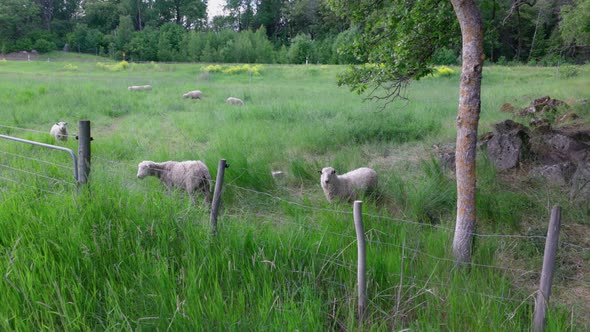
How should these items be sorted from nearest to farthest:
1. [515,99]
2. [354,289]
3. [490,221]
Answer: [354,289]
[490,221]
[515,99]

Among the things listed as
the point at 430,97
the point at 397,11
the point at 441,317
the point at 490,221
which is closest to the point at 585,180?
the point at 490,221

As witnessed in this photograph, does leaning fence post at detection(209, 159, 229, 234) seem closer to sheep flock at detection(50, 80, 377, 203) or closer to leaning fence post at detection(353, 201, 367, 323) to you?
leaning fence post at detection(353, 201, 367, 323)

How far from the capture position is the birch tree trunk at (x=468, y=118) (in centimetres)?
472

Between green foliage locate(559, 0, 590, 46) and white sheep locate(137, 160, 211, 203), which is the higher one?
green foliage locate(559, 0, 590, 46)

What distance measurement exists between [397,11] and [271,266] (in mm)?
5233

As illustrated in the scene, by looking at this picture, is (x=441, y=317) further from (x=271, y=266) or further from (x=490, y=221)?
(x=490, y=221)

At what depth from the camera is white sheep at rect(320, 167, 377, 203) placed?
23.6ft

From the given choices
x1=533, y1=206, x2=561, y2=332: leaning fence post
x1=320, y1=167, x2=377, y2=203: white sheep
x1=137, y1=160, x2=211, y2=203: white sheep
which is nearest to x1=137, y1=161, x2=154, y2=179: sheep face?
x1=137, y1=160, x2=211, y2=203: white sheep

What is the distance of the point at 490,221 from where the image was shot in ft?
20.9

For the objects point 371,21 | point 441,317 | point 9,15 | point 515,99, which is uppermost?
point 9,15

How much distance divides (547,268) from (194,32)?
235ft

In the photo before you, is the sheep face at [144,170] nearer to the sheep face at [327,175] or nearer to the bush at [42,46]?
the sheep face at [327,175]

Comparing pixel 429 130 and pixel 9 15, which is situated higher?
pixel 9 15

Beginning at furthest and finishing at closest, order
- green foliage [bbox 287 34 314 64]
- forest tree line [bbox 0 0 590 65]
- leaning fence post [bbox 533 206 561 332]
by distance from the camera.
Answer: green foliage [bbox 287 34 314 64] < forest tree line [bbox 0 0 590 65] < leaning fence post [bbox 533 206 561 332]
